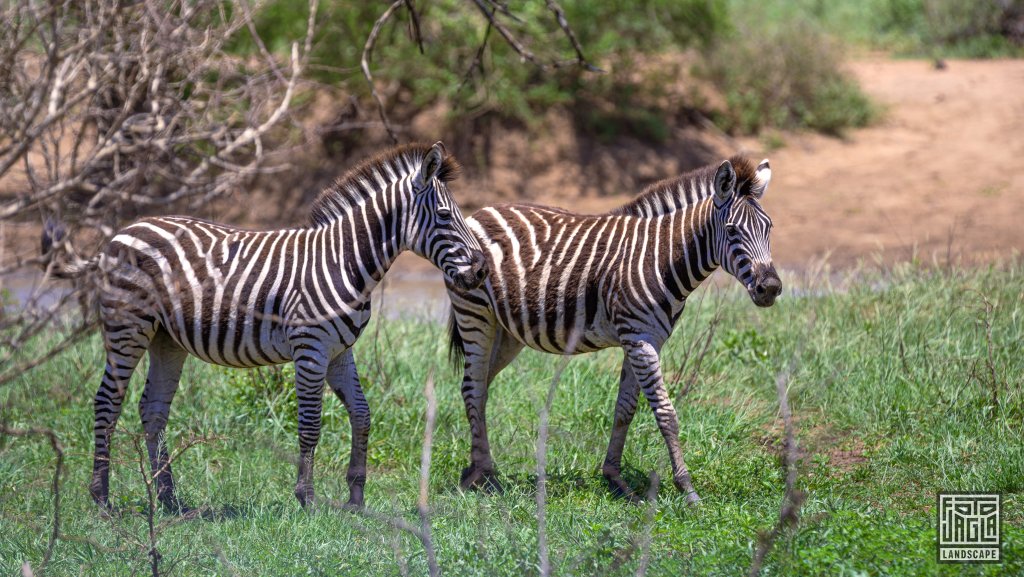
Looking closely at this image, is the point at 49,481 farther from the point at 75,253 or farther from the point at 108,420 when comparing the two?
the point at 75,253

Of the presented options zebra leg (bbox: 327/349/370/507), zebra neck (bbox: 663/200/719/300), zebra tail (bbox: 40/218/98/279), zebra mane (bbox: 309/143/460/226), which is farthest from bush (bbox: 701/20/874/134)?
zebra tail (bbox: 40/218/98/279)

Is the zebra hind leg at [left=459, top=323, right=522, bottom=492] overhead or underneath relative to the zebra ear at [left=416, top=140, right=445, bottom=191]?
underneath

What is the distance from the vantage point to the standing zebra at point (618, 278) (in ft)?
19.2

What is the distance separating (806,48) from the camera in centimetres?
1645

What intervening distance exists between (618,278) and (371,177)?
155cm

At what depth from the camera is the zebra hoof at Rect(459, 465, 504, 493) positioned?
632 cm

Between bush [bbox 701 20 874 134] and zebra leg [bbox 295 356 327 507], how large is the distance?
12136mm

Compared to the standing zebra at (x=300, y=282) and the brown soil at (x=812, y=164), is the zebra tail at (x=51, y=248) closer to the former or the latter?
the standing zebra at (x=300, y=282)

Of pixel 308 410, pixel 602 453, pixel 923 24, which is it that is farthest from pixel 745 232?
pixel 923 24

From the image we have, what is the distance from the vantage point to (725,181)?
5824 mm

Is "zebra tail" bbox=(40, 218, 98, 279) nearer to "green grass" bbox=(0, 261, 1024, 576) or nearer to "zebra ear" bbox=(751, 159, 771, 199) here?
"green grass" bbox=(0, 261, 1024, 576)

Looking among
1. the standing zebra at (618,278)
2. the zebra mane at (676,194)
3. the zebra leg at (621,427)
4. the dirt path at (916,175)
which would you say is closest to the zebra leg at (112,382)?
the standing zebra at (618,278)

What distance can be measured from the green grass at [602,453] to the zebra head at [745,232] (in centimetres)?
62

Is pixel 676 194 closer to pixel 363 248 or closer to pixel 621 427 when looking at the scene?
pixel 621 427
